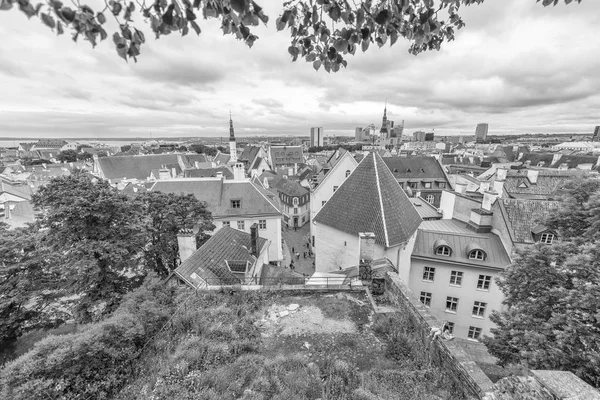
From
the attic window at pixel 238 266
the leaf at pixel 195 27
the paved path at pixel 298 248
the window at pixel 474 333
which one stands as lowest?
the paved path at pixel 298 248

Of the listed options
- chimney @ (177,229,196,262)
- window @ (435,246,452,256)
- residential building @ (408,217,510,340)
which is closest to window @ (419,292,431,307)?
residential building @ (408,217,510,340)

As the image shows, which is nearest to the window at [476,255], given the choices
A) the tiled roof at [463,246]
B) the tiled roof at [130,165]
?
the tiled roof at [463,246]

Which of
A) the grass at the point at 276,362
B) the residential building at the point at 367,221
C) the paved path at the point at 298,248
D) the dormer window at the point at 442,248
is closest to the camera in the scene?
the grass at the point at 276,362

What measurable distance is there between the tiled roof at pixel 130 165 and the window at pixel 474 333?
2302 inches

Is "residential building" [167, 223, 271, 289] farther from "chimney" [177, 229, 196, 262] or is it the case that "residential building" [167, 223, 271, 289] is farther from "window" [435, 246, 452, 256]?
"window" [435, 246, 452, 256]

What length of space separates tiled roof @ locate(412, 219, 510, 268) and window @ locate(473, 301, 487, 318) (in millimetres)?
2628

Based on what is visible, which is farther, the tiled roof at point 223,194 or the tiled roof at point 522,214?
the tiled roof at point 223,194

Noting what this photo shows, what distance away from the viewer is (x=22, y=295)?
12414 millimetres

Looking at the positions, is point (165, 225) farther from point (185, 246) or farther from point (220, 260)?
point (220, 260)

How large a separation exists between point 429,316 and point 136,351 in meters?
7.60

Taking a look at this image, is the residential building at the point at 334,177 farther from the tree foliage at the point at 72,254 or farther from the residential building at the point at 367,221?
the tree foliage at the point at 72,254

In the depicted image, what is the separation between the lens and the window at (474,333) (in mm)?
15938

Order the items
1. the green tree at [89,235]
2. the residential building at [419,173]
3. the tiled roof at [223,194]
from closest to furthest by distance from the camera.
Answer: the green tree at [89,235] → the tiled roof at [223,194] → the residential building at [419,173]

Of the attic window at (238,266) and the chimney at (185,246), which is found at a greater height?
the chimney at (185,246)
